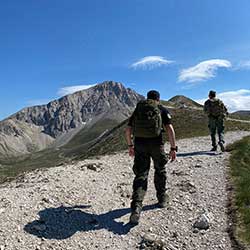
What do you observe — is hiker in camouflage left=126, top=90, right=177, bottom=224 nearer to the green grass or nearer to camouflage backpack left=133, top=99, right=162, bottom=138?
camouflage backpack left=133, top=99, right=162, bottom=138

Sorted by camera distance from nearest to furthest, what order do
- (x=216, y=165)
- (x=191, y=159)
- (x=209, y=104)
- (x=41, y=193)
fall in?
(x=41, y=193)
(x=216, y=165)
(x=191, y=159)
(x=209, y=104)

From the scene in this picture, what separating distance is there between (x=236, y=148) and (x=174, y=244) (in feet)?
43.5

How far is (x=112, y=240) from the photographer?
1014 cm

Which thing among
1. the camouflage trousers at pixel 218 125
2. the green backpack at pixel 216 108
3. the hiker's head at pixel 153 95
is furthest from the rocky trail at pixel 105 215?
the green backpack at pixel 216 108

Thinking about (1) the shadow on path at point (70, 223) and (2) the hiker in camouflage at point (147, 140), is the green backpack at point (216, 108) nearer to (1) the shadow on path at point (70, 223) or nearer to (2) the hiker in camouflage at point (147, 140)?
(2) the hiker in camouflage at point (147, 140)

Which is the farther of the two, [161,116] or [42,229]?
[161,116]

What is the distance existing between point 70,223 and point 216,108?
43.5ft

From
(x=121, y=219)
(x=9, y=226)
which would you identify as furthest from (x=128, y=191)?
(x=9, y=226)

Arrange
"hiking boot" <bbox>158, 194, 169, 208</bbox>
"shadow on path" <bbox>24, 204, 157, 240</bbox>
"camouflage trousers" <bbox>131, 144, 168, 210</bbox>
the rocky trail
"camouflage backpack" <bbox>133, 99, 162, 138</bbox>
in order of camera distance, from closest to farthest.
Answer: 1. the rocky trail
2. "shadow on path" <bbox>24, 204, 157, 240</bbox>
3. "camouflage backpack" <bbox>133, 99, 162, 138</bbox>
4. "camouflage trousers" <bbox>131, 144, 168, 210</bbox>
5. "hiking boot" <bbox>158, 194, 169, 208</bbox>

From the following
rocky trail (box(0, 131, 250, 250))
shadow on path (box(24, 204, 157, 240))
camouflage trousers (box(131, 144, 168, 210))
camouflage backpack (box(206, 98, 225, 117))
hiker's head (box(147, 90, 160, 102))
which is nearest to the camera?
rocky trail (box(0, 131, 250, 250))

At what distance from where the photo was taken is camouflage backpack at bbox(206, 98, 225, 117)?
21.8 meters

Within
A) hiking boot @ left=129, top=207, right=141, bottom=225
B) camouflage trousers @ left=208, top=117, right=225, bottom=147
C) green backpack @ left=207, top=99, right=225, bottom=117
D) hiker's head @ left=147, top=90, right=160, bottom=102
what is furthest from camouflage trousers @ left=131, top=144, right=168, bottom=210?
camouflage trousers @ left=208, top=117, right=225, bottom=147

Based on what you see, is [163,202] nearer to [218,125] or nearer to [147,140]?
[147,140]

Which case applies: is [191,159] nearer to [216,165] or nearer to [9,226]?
[216,165]
